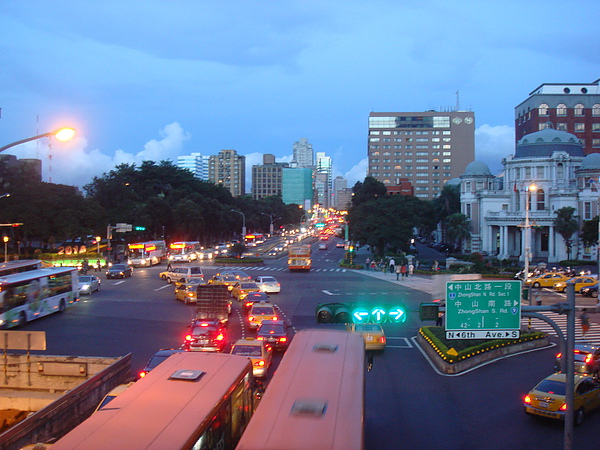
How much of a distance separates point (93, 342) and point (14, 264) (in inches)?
340

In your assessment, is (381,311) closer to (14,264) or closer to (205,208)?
(14,264)

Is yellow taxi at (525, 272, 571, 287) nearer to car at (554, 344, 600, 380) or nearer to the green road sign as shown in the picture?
car at (554, 344, 600, 380)

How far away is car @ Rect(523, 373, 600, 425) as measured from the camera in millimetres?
13664

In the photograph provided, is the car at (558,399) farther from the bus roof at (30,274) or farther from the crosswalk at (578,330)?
the bus roof at (30,274)

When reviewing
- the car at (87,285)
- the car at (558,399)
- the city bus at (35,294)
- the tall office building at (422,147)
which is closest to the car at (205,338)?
the city bus at (35,294)

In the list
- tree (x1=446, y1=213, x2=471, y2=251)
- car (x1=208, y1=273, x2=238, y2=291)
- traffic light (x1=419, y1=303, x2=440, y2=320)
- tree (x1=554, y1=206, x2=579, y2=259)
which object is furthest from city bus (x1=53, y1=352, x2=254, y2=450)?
tree (x1=446, y1=213, x2=471, y2=251)

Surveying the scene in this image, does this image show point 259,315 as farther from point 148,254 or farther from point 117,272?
point 148,254

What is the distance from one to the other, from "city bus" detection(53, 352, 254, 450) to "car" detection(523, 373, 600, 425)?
7.70m

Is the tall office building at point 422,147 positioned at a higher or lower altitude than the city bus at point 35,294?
higher

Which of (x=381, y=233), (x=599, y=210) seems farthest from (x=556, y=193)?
(x=381, y=233)

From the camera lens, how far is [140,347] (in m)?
21.6

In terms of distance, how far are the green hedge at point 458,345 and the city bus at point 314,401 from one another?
31.2 feet

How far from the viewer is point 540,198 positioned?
77688 mm

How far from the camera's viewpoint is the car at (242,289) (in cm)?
3556
